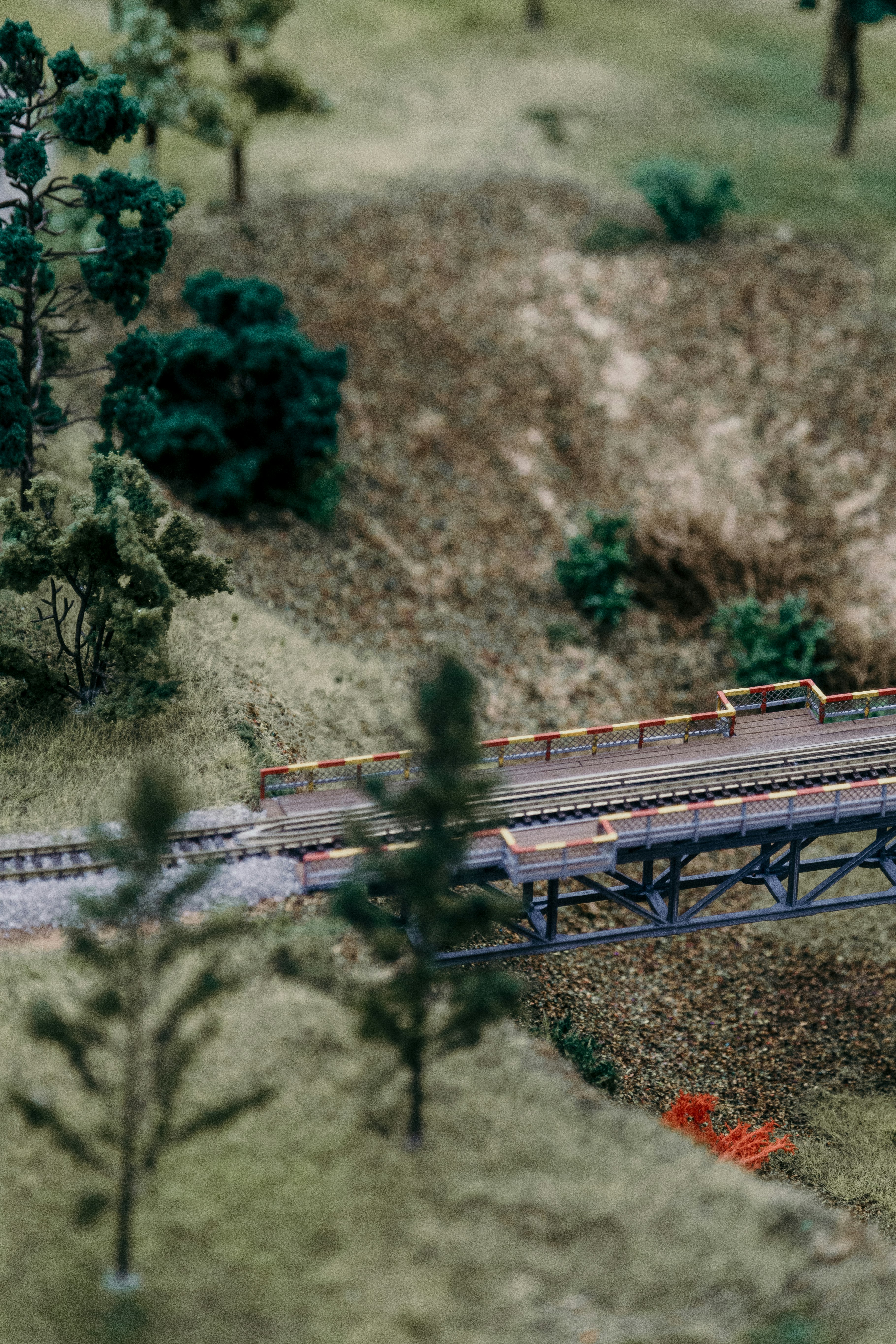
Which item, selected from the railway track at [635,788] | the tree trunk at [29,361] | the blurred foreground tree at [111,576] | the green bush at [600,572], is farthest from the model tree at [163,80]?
the railway track at [635,788]

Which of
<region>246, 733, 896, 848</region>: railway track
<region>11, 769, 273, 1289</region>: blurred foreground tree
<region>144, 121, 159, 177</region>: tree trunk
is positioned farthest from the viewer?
<region>144, 121, 159, 177</region>: tree trunk

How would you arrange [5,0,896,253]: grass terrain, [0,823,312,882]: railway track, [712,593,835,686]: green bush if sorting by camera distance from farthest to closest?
[5,0,896,253]: grass terrain → [712,593,835,686]: green bush → [0,823,312,882]: railway track

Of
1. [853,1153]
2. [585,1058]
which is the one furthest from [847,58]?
[585,1058]

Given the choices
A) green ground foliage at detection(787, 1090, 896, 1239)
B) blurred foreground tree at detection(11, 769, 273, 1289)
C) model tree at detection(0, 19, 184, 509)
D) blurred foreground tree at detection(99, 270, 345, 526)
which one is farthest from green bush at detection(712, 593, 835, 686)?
blurred foreground tree at detection(11, 769, 273, 1289)

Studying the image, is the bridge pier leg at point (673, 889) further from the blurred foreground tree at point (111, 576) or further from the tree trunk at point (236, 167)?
the tree trunk at point (236, 167)

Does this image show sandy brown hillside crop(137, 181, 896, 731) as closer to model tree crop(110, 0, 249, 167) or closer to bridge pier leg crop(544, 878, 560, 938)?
model tree crop(110, 0, 249, 167)

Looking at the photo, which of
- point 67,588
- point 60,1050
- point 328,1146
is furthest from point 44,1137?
point 67,588

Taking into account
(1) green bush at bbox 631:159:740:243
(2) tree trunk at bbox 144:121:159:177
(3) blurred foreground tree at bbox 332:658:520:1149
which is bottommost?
(3) blurred foreground tree at bbox 332:658:520:1149
